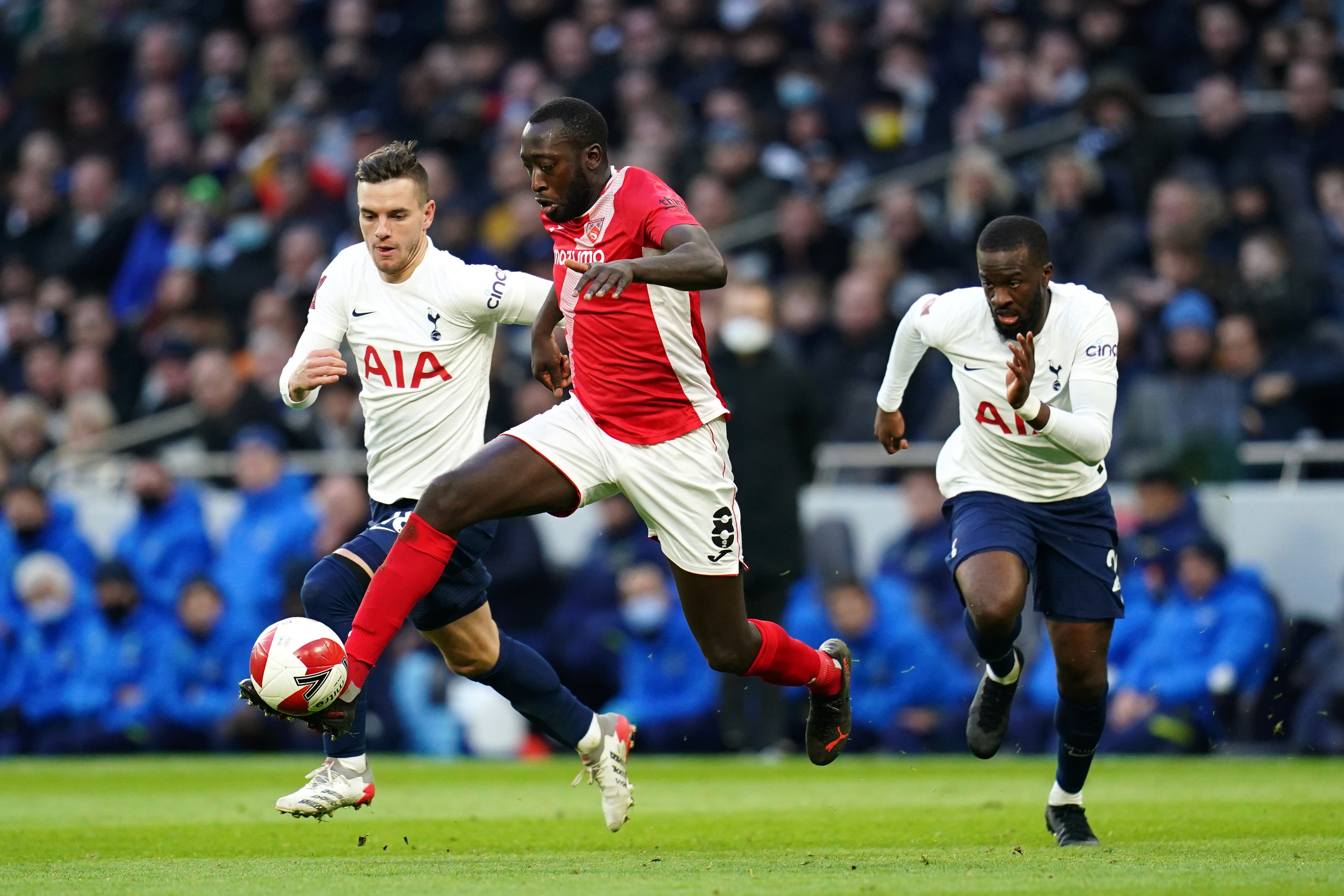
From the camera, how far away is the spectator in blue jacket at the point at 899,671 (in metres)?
11.9

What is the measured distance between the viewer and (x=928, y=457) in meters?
12.8

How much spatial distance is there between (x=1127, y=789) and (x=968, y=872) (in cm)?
364

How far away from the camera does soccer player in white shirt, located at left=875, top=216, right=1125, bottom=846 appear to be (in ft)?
23.2

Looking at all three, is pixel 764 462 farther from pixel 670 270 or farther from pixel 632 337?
pixel 670 270

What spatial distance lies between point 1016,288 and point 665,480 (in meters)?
1.55

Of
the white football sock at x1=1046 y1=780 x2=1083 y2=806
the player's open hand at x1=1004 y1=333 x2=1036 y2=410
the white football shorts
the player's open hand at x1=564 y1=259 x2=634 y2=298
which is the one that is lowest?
the white football sock at x1=1046 y1=780 x2=1083 y2=806

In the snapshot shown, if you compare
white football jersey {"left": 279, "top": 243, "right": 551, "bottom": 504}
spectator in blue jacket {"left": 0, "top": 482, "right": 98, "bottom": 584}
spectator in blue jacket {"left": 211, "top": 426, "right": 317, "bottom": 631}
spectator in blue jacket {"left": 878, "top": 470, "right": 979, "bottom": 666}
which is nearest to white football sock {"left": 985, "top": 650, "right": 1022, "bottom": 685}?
white football jersey {"left": 279, "top": 243, "right": 551, "bottom": 504}

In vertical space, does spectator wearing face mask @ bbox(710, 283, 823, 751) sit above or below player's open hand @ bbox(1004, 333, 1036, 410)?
below

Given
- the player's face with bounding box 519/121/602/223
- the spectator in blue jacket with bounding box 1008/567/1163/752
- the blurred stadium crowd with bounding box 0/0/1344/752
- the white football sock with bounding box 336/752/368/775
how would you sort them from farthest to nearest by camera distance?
the blurred stadium crowd with bounding box 0/0/1344/752 < the spectator in blue jacket with bounding box 1008/567/1163/752 < the white football sock with bounding box 336/752/368/775 < the player's face with bounding box 519/121/602/223

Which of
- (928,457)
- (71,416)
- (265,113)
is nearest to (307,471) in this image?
(71,416)

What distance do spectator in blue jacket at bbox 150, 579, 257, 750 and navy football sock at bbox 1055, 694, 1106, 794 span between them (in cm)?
773

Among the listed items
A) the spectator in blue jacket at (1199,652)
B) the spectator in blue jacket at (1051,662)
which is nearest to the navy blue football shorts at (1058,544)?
the spectator in blue jacket at (1199,652)

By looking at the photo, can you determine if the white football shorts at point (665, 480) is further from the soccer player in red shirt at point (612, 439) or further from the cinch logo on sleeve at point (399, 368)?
the cinch logo on sleeve at point (399, 368)

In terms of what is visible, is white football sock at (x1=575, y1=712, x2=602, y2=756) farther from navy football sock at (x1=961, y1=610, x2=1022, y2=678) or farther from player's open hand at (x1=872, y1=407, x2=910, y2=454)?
player's open hand at (x1=872, y1=407, x2=910, y2=454)
